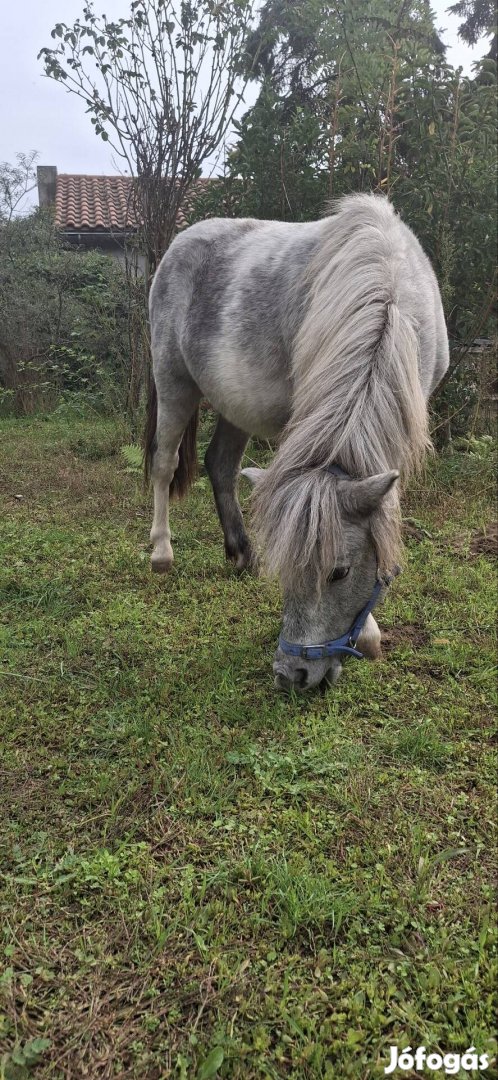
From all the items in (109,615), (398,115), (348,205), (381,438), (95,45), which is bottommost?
(109,615)

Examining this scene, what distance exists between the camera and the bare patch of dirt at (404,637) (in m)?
3.00

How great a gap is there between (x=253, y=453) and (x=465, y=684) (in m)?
3.83

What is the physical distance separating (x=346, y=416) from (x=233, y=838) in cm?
137

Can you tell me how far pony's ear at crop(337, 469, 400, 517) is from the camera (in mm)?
1986

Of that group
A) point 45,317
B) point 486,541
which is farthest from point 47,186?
point 486,541

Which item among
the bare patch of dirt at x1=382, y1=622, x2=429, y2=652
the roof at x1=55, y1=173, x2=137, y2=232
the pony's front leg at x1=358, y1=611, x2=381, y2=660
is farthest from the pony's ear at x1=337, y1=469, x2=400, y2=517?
the roof at x1=55, y1=173, x2=137, y2=232

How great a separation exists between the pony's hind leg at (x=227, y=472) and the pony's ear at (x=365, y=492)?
1.92 meters

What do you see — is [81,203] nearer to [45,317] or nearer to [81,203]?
[81,203]

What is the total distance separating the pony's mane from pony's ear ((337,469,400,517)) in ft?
0.14

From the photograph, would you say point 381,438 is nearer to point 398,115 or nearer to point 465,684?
point 465,684

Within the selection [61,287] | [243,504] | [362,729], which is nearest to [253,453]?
[243,504]

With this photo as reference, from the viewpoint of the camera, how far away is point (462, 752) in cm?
226

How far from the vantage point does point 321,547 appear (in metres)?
2.06

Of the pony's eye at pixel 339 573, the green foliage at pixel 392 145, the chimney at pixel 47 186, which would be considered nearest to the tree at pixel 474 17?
the green foliage at pixel 392 145
